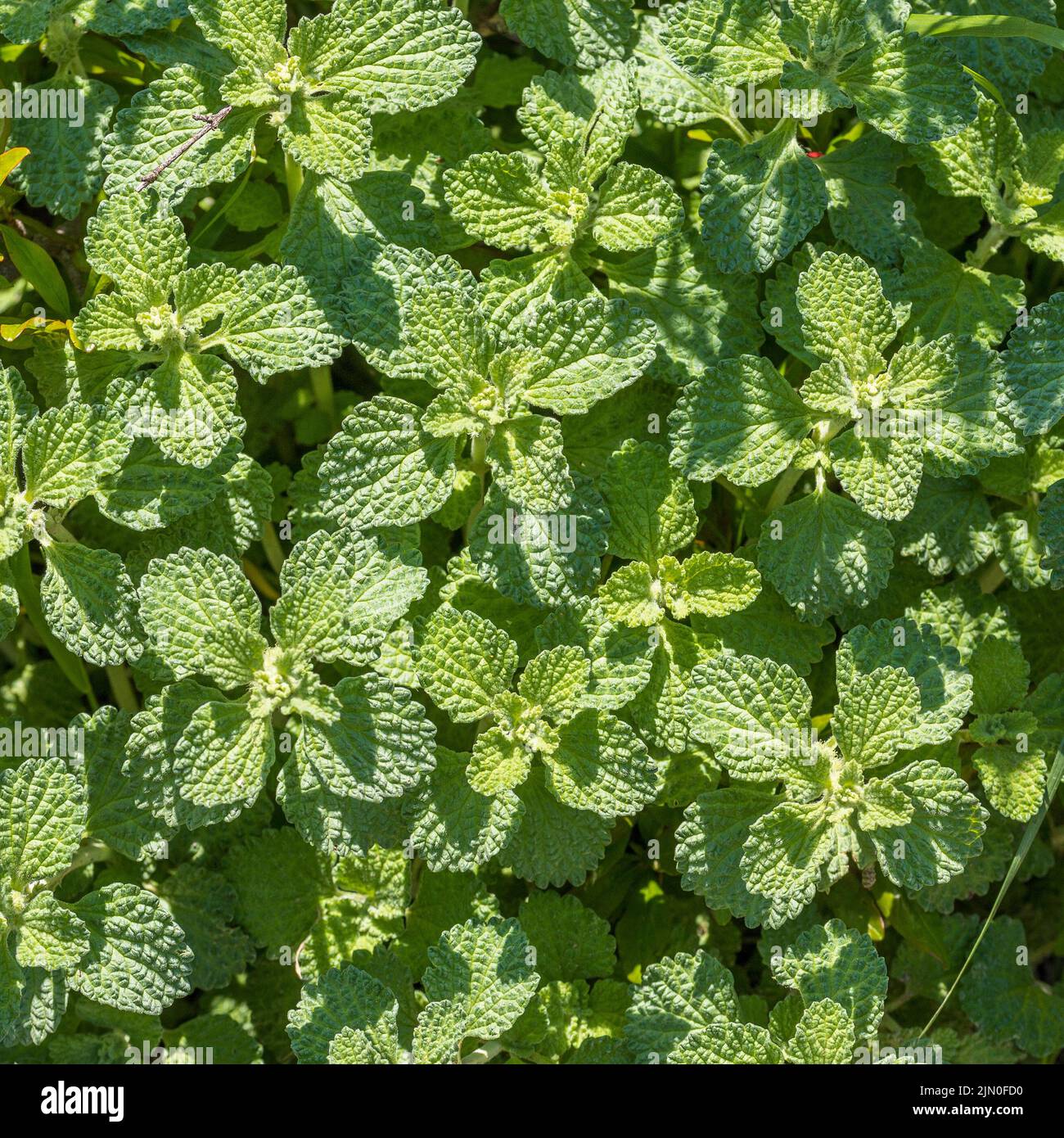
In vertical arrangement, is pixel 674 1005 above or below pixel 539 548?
below

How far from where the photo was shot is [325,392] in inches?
151

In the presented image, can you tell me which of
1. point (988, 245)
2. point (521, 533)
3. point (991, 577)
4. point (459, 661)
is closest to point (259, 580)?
point (459, 661)

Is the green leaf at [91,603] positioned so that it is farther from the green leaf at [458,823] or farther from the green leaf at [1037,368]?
the green leaf at [1037,368]

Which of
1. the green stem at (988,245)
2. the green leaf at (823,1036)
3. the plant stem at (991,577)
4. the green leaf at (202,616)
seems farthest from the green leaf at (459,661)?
the green stem at (988,245)

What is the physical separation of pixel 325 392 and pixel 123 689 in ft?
3.67

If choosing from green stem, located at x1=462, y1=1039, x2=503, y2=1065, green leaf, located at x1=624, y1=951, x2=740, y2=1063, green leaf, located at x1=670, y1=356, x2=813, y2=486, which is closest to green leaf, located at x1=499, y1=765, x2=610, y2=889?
green leaf, located at x1=624, y1=951, x2=740, y2=1063

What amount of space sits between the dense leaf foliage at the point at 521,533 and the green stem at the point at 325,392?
1.32ft

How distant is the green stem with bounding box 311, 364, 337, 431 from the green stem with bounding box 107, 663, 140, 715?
1.00 metres

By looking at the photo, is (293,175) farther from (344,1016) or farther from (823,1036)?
(823,1036)

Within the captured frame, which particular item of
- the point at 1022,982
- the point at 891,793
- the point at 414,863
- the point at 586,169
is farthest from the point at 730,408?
the point at 1022,982

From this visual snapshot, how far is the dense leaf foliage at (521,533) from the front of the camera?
3.10 m

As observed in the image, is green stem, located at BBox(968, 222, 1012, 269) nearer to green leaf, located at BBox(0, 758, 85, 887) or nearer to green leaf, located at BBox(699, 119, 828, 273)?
green leaf, located at BBox(699, 119, 828, 273)

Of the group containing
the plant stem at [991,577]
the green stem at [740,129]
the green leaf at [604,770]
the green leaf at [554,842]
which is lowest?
the green leaf at [554,842]

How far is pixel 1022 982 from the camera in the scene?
377cm
